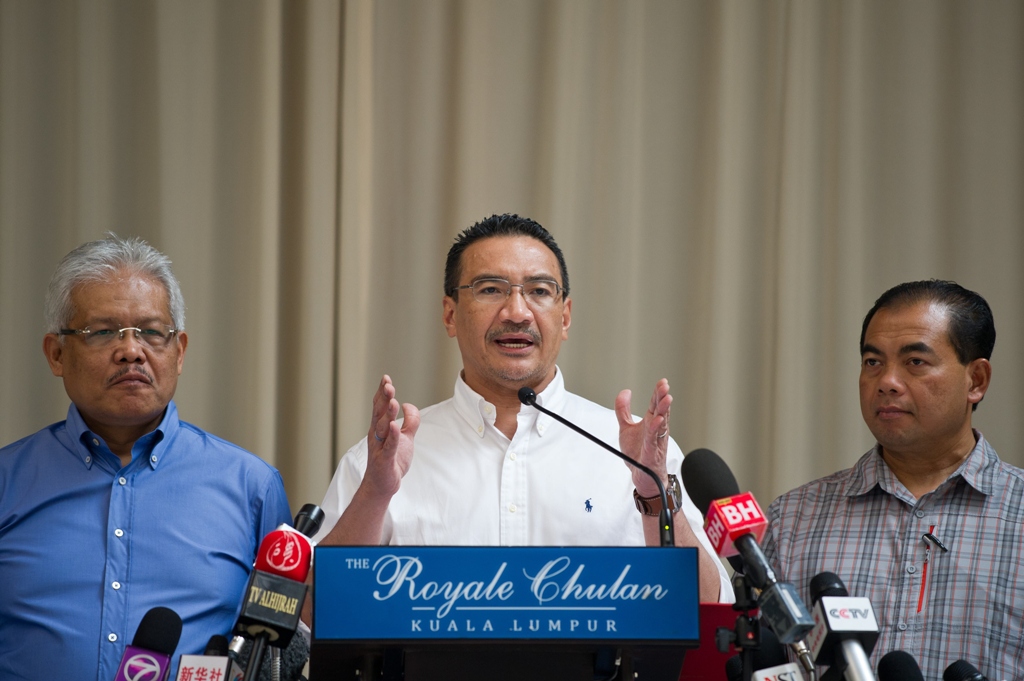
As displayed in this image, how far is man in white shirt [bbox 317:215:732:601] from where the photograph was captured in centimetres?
243

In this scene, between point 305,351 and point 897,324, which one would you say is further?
point 305,351

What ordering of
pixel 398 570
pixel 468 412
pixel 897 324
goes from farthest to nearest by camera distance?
pixel 468 412
pixel 897 324
pixel 398 570

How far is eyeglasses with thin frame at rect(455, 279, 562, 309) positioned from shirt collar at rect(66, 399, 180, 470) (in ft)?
2.81

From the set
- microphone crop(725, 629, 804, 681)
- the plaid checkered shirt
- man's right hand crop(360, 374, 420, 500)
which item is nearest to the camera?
microphone crop(725, 629, 804, 681)

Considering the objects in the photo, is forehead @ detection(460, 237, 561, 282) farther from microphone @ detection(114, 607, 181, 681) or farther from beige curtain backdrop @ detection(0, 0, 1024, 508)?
microphone @ detection(114, 607, 181, 681)

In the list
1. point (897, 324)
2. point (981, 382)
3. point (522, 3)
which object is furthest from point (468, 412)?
point (522, 3)

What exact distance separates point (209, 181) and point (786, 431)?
7.04 feet

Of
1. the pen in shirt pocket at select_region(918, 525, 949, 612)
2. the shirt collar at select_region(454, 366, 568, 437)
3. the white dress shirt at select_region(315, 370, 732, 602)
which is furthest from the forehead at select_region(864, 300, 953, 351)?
the shirt collar at select_region(454, 366, 568, 437)

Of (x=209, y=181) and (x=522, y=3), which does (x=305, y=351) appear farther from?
(x=522, y=3)

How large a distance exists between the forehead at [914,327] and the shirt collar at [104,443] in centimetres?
179

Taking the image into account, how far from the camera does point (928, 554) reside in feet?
7.34

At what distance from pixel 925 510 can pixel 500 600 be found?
4.49 ft

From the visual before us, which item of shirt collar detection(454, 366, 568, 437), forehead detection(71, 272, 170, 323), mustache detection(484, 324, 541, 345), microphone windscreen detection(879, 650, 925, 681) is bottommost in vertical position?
microphone windscreen detection(879, 650, 925, 681)

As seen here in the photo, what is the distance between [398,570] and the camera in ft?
4.57
